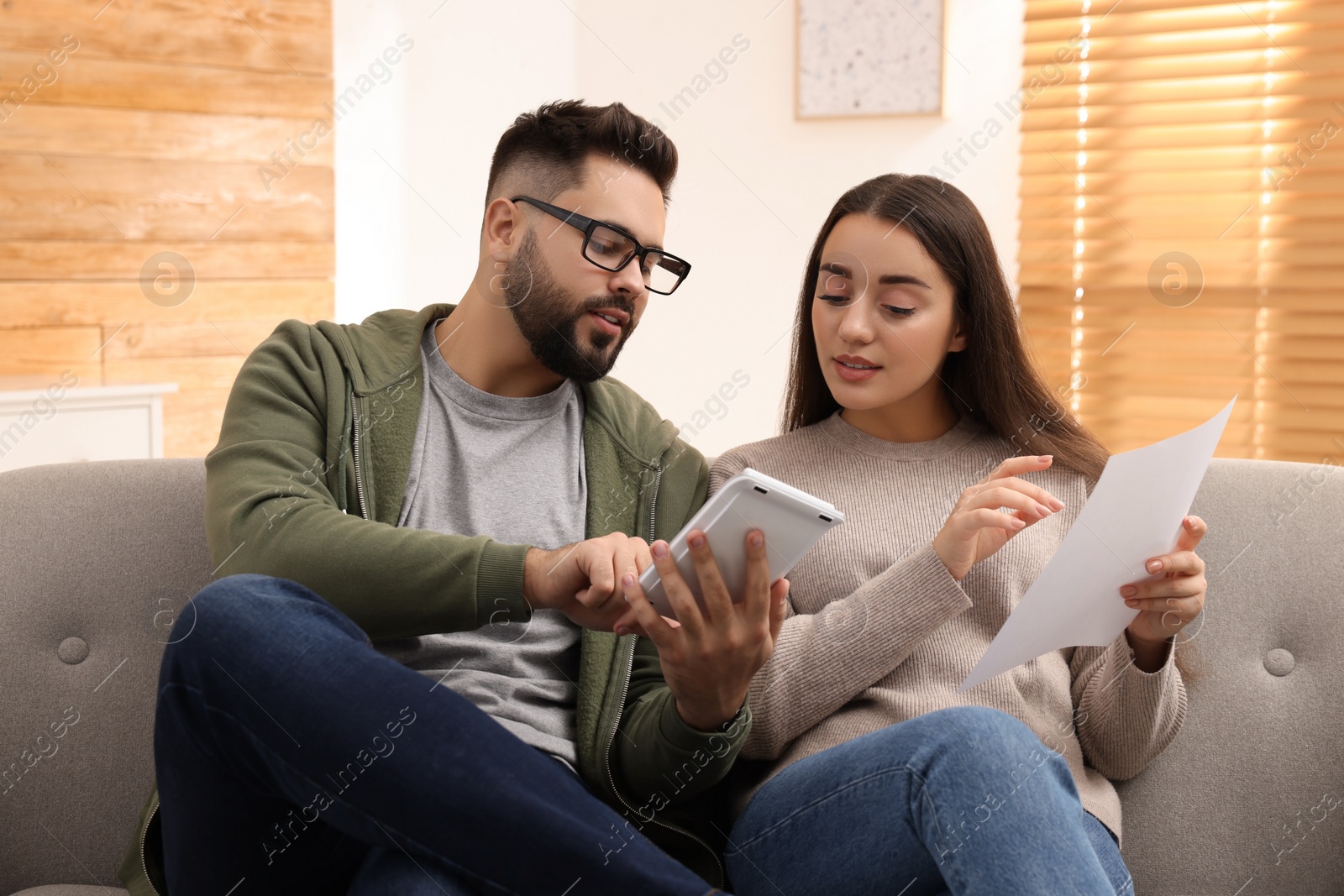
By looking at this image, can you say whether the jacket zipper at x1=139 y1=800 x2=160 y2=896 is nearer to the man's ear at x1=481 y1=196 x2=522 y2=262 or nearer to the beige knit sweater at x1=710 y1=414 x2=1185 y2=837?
the beige knit sweater at x1=710 y1=414 x2=1185 y2=837

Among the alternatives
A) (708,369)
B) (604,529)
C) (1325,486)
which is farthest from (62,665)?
(708,369)

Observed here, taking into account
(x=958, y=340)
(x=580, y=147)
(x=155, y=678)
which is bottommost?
(x=155, y=678)

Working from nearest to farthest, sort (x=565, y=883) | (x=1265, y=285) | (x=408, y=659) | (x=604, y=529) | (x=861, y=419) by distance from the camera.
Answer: (x=565, y=883) < (x=408, y=659) < (x=604, y=529) < (x=861, y=419) < (x=1265, y=285)

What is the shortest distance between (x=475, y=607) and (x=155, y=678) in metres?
0.45

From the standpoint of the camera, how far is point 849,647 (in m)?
1.27

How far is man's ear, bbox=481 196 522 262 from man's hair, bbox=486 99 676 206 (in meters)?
0.04

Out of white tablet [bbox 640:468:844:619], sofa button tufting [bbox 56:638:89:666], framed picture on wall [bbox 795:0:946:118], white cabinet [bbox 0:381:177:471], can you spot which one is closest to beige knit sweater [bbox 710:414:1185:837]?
white tablet [bbox 640:468:844:619]

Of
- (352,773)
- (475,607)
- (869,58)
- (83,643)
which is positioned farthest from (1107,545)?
(869,58)

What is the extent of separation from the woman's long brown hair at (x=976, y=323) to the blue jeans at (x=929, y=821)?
1.62ft

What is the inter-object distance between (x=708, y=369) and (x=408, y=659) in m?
2.33

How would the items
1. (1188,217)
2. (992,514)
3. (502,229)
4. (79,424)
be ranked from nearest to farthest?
1. (992,514)
2. (502,229)
3. (79,424)
4. (1188,217)

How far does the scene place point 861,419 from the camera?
1.53 meters

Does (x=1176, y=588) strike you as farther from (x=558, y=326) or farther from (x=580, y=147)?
(x=580, y=147)

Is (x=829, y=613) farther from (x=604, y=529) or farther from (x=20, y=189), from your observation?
(x=20, y=189)
